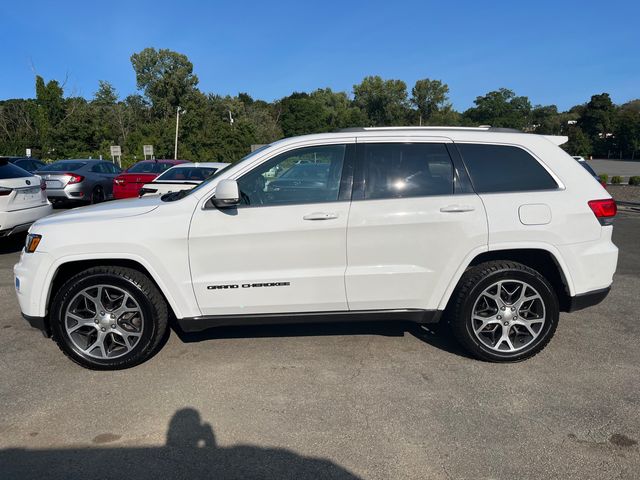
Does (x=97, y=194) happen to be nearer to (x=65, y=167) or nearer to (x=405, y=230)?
(x=65, y=167)

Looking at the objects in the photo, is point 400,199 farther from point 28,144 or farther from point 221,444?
point 28,144

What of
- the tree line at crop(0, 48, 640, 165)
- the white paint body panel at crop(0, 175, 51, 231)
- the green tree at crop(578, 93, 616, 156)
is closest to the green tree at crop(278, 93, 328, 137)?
the tree line at crop(0, 48, 640, 165)

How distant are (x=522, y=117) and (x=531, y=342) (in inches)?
4220

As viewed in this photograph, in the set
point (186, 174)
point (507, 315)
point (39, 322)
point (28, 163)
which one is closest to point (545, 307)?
point (507, 315)

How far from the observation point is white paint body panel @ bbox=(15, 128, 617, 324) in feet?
11.6

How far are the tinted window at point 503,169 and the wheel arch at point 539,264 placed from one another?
0.51 meters

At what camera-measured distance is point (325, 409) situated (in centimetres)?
314

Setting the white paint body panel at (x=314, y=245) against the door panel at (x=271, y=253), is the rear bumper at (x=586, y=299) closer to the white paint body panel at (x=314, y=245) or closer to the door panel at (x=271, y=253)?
the white paint body panel at (x=314, y=245)

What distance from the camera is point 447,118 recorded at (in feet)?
305

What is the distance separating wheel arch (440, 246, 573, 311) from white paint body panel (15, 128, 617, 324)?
0.02 m

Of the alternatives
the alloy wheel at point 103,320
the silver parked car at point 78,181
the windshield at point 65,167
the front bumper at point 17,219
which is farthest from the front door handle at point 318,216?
the windshield at point 65,167

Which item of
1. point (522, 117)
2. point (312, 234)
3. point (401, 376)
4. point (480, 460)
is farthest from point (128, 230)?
point (522, 117)

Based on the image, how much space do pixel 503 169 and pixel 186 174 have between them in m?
7.73

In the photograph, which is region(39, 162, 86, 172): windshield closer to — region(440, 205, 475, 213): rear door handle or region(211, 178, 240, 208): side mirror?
region(211, 178, 240, 208): side mirror
